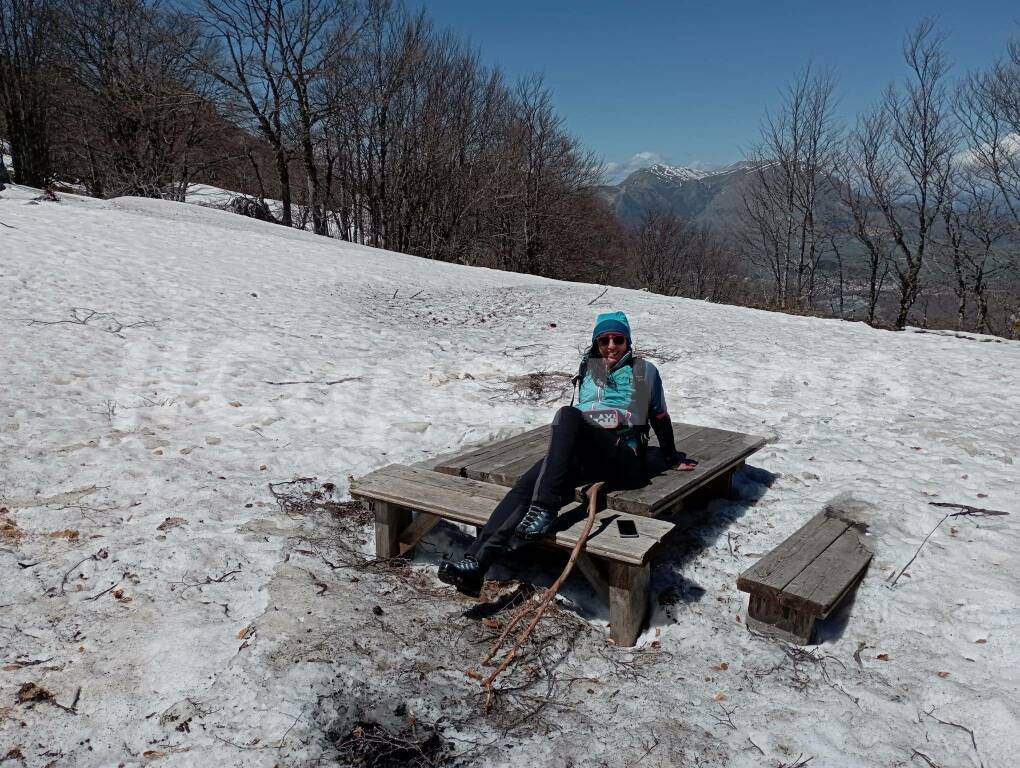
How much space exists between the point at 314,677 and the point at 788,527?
11.2 feet

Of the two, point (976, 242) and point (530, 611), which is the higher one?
point (976, 242)

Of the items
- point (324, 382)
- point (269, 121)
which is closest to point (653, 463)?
point (324, 382)

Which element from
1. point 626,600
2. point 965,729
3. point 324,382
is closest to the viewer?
point 965,729

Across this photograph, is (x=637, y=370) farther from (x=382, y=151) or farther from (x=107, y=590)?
(x=382, y=151)

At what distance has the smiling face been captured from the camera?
163 inches

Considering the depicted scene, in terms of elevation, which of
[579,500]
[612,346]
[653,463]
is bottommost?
[579,500]

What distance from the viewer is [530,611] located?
3.66 metres

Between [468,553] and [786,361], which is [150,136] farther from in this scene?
[468,553]

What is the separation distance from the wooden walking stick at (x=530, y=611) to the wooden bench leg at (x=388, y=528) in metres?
0.95

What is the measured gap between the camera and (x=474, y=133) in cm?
3061

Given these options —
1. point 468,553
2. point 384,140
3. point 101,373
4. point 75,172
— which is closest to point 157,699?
point 468,553

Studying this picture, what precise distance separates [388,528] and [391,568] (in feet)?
0.82

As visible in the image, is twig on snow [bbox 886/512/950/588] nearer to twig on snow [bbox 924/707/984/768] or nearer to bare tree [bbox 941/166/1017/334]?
twig on snow [bbox 924/707/984/768]

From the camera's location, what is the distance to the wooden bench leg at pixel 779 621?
11.2ft
